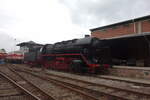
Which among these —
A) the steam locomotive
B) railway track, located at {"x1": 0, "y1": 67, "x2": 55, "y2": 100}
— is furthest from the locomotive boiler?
railway track, located at {"x1": 0, "y1": 67, "x2": 55, "y2": 100}

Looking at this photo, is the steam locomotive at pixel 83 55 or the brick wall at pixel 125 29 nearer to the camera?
the steam locomotive at pixel 83 55

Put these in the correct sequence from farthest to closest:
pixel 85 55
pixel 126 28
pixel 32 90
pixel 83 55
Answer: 1. pixel 126 28
2. pixel 83 55
3. pixel 85 55
4. pixel 32 90

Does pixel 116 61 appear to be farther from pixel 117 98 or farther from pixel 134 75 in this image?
pixel 117 98

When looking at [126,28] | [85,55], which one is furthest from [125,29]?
[85,55]

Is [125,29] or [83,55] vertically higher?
[125,29]

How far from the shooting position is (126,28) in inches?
593

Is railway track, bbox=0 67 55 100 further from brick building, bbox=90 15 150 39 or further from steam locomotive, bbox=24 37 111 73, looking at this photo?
brick building, bbox=90 15 150 39

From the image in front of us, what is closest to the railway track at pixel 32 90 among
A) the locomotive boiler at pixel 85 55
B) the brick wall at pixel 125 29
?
the locomotive boiler at pixel 85 55

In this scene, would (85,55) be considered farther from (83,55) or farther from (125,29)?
(125,29)

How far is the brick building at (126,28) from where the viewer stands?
1344 cm

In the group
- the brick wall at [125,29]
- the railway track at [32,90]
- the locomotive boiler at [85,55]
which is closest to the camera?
the railway track at [32,90]

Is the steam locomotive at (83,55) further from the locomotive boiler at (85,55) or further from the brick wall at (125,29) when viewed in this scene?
the brick wall at (125,29)

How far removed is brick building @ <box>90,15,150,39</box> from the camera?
44.1 feet

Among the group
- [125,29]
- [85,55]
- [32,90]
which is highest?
[125,29]
